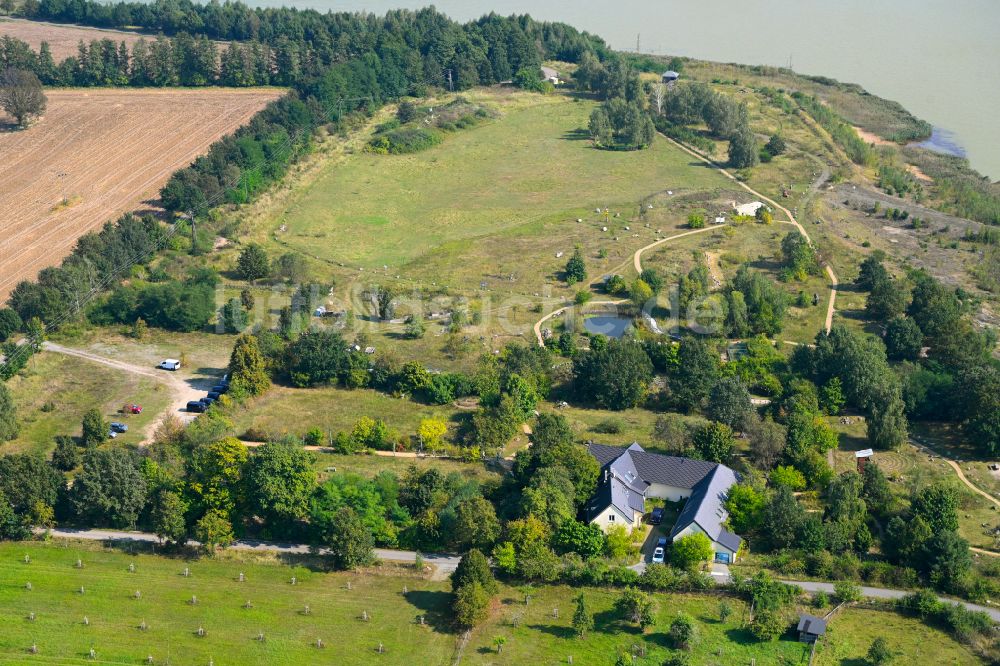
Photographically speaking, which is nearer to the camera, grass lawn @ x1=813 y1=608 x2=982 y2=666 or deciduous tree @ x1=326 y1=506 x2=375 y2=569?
grass lawn @ x1=813 y1=608 x2=982 y2=666

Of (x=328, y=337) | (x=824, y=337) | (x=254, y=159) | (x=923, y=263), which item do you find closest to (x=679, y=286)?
(x=824, y=337)

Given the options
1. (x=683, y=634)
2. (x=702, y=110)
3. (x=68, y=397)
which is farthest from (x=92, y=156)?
(x=683, y=634)

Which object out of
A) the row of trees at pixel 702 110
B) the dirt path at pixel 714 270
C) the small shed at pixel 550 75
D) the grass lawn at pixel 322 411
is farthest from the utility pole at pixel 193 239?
the small shed at pixel 550 75

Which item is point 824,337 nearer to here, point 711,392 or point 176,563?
point 711,392

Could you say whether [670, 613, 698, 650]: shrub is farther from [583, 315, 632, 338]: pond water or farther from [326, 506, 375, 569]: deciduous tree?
[583, 315, 632, 338]: pond water

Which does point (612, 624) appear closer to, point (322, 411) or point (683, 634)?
point (683, 634)

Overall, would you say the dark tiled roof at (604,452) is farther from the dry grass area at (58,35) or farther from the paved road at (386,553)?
the dry grass area at (58,35)

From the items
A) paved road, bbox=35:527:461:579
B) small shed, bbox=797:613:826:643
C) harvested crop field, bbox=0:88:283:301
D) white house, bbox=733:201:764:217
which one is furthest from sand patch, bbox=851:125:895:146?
paved road, bbox=35:527:461:579
